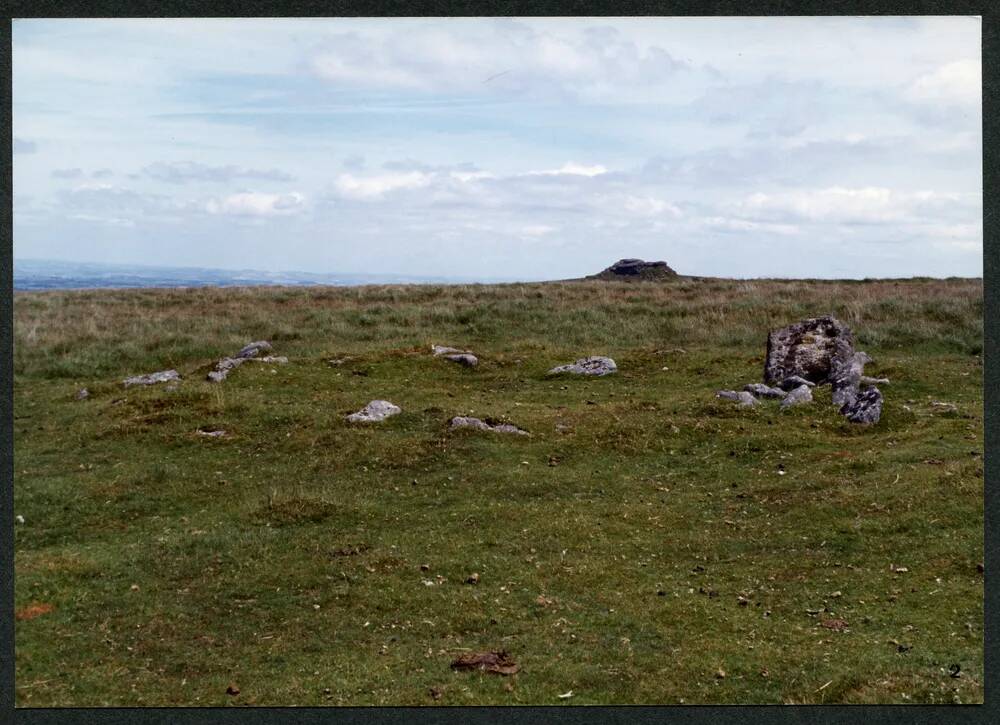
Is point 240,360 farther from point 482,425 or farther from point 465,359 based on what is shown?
point 482,425

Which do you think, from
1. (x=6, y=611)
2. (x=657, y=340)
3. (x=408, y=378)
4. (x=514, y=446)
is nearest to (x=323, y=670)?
(x=6, y=611)

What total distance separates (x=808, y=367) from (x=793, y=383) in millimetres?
948

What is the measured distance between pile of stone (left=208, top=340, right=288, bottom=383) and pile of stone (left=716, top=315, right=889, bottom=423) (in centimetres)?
1441

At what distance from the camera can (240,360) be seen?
28.2m

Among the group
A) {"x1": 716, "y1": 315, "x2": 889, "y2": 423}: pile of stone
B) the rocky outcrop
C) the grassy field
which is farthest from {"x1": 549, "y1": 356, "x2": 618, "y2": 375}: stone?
the rocky outcrop

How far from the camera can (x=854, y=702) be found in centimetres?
1023

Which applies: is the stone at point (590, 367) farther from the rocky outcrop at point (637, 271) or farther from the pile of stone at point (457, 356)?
the rocky outcrop at point (637, 271)

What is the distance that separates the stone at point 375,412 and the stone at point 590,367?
7.27 m

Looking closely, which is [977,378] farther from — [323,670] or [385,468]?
[323,670]

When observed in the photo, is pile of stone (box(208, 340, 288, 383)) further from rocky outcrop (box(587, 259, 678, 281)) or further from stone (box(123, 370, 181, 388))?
rocky outcrop (box(587, 259, 678, 281))

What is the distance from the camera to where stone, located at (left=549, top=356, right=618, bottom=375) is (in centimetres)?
2877

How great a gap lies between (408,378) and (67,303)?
34.1m

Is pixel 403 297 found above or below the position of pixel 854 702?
above

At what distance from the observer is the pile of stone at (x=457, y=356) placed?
2955 centimetres
